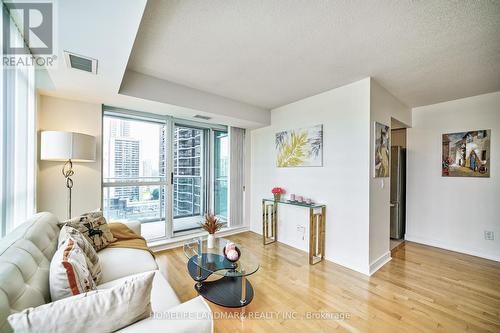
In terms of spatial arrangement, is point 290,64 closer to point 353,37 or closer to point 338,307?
point 353,37

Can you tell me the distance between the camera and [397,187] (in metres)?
3.73

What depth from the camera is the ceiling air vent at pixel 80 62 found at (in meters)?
1.68

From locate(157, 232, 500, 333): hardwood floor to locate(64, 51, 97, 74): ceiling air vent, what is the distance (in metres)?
2.32

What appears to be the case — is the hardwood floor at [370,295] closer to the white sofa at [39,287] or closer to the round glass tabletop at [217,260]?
the round glass tabletop at [217,260]

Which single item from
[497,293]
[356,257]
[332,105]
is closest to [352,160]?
[332,105]

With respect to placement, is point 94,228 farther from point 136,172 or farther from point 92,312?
point 92,312

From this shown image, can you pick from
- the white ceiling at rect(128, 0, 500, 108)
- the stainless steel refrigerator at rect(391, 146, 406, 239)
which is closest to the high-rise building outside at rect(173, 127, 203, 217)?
the white ceiling at rect(128, 0, 500, 108)

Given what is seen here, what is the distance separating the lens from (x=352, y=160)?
2.73 m

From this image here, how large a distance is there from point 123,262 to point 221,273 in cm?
86

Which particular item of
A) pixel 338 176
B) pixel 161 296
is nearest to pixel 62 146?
pixel 161 296

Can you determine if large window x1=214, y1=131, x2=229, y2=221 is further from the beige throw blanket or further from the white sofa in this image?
the white sofa

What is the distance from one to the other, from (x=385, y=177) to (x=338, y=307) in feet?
6.19

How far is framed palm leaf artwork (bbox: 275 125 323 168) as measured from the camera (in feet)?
10.3

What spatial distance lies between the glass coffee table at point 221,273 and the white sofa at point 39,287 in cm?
52
